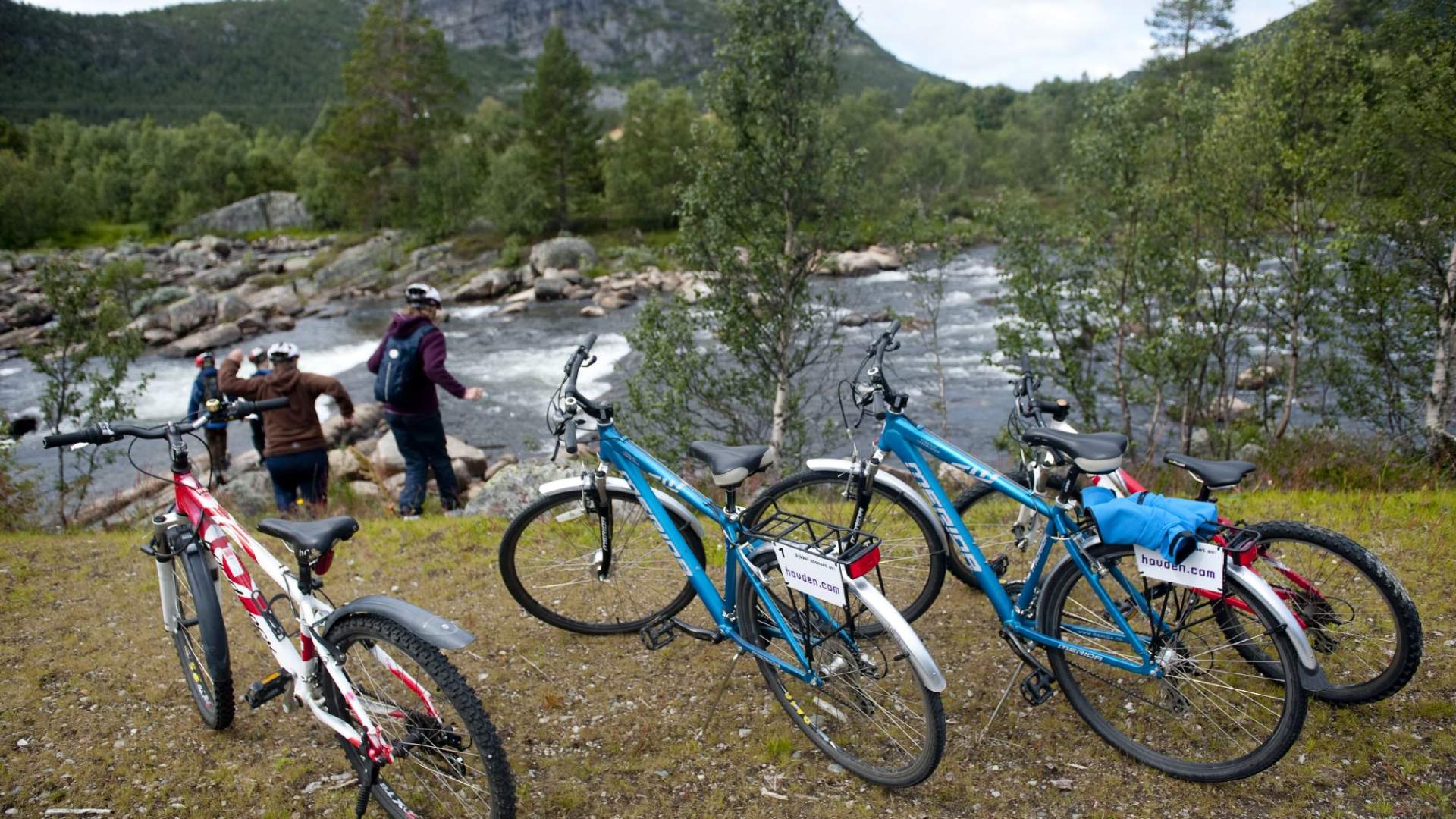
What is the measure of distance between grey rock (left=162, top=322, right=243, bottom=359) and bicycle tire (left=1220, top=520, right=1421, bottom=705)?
3306 cm

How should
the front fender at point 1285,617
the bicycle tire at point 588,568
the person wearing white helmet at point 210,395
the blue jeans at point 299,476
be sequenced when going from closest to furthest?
the front fender at point 1285,617 → the bicycle tire at point 588,568 → the blue jeans at point 299,476 → the person wearing white helmet at point 210,395

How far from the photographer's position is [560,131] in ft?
168

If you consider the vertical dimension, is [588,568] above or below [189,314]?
above

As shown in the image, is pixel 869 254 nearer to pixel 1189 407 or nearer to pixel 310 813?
pixel 1189 407

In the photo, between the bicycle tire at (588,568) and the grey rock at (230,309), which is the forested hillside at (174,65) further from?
the bicycle tire at (588,568)

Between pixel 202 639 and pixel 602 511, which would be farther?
pixel 602 511

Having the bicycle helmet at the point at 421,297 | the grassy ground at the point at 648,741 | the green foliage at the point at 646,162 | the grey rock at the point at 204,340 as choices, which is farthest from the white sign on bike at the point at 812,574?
the green foliage at the point at 646,162

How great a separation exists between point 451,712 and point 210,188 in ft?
278

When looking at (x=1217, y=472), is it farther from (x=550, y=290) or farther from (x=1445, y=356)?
(x=550, y=290)

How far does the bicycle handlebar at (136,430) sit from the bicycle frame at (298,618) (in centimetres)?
22

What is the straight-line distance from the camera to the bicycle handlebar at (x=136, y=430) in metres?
3.50

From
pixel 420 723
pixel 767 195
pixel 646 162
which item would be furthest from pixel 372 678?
pixel 646 162

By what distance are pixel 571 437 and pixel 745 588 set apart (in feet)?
3.52

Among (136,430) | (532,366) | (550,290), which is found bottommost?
(532,366)
